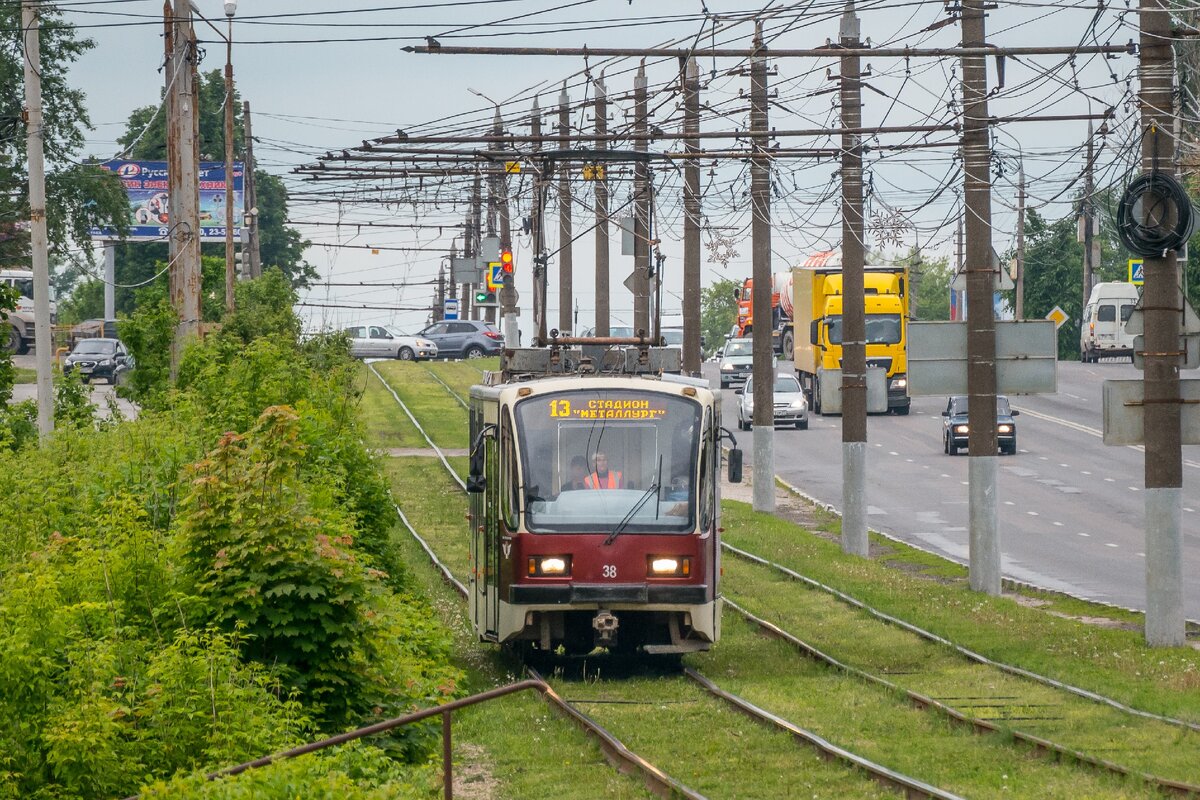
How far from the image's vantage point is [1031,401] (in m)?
66.9

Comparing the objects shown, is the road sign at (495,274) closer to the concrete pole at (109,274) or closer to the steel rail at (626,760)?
the concrete pole at (109,274)

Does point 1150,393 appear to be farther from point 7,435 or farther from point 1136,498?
point 1136,498

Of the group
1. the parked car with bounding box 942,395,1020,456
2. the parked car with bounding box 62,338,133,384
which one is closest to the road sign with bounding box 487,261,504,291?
the parked car with bounding box 942,395,1020,456

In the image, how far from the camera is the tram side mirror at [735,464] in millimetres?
16531

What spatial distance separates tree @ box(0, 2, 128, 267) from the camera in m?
78.1

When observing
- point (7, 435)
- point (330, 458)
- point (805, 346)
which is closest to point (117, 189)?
point (805, 346)

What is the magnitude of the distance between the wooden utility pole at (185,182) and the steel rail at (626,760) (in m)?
15.1

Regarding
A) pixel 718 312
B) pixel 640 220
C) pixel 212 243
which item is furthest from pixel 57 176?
pixel 718 312

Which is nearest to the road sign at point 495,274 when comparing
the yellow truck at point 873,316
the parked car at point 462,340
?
the yellow truck at point 873,316

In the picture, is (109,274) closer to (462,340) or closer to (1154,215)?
(462,340)

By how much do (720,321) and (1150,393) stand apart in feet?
564

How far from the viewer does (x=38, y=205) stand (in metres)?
26.2

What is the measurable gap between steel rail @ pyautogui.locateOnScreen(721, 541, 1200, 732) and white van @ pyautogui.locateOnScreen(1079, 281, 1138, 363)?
185 feet

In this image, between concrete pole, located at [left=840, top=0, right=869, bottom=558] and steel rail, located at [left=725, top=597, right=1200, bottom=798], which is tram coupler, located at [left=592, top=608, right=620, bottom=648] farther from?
concrete pole, located at [left=840, top=0, right=869, bottom=558]
